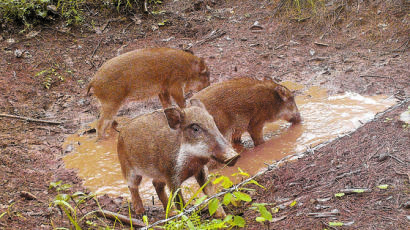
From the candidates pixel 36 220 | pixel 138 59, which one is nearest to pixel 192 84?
pixel 138 59

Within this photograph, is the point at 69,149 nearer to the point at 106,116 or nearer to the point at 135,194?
the point at 106,116

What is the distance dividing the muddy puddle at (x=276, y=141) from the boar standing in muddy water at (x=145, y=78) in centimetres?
71

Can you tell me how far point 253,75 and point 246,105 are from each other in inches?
127

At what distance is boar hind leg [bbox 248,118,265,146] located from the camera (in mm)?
6875

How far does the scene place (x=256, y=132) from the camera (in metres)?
6.88

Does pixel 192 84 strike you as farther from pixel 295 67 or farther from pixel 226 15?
pixel 226 15

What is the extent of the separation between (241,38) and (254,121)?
5133mm

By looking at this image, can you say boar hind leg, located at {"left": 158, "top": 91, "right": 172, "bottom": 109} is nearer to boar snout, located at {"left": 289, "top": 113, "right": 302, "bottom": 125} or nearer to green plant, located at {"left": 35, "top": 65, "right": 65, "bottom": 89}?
boar snout, located at {"left": 289, "top": 113, "right": 302, "bottom": 125}

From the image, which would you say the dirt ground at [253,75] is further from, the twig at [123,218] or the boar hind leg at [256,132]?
the boar hind leg at [256,132]

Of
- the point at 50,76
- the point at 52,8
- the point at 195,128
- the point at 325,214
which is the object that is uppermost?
the point at 195,128

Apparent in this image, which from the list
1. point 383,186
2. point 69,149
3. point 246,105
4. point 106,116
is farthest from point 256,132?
point 383,186

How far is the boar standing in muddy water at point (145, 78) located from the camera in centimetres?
751

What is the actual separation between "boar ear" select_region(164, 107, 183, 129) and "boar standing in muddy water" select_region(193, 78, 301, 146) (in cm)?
189

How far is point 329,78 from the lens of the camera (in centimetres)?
891
